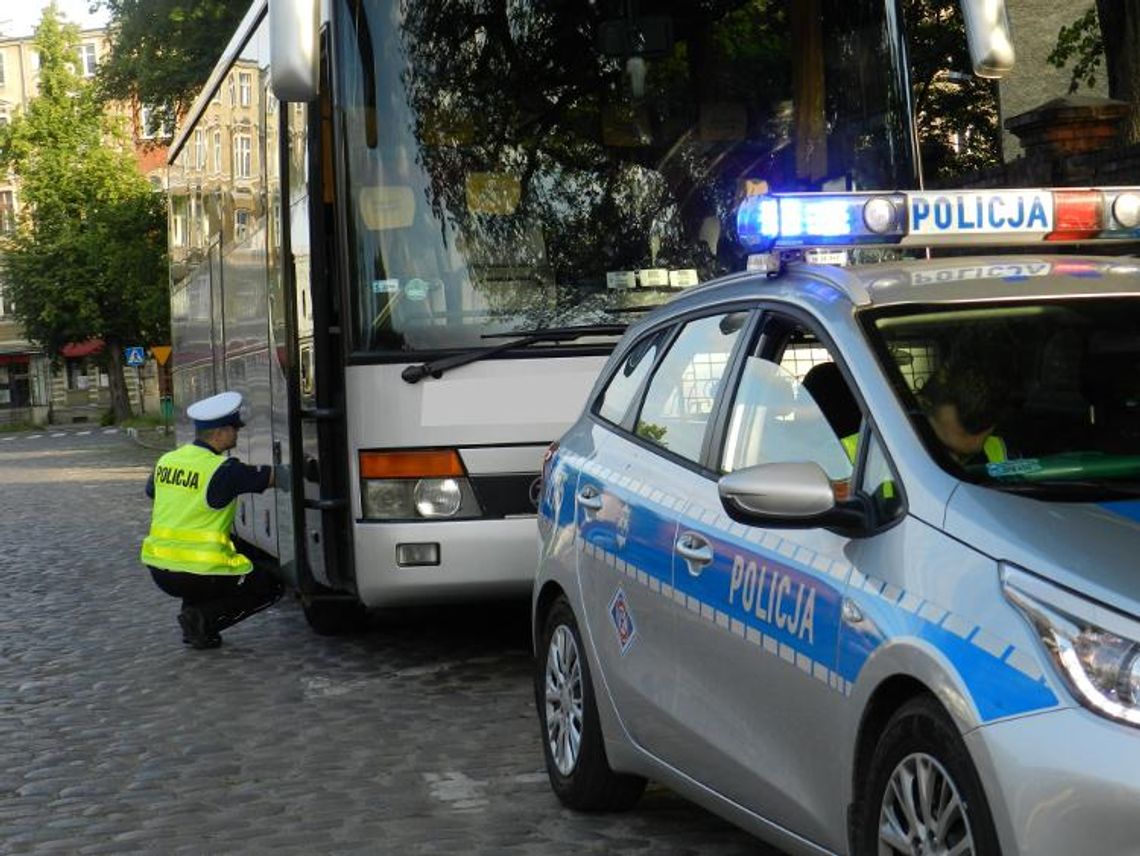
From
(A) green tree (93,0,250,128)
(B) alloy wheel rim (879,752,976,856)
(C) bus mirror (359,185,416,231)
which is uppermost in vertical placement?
(A) green tree (93,0,250,128)

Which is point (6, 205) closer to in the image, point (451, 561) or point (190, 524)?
point (190, 524)

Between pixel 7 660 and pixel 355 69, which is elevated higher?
pixel 355 69

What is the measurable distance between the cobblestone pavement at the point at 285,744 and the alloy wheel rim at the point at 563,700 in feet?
0.66

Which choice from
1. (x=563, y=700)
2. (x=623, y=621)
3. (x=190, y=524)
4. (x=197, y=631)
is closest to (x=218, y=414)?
(x=190, y=524)

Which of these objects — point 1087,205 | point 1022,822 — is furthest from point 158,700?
point 1022,822

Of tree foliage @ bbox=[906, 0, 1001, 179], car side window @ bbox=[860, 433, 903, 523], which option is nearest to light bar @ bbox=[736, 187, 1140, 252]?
car side window @ bbox=[860, 433, 903, 523]

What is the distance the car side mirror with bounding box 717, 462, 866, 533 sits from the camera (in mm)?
4590

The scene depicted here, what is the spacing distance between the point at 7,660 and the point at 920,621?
8454 mm

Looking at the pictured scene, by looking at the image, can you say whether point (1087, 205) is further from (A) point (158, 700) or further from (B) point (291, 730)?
(A) point (158, 700)

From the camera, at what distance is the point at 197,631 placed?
11.8 metres

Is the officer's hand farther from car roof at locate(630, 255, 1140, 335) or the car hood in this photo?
the car hood

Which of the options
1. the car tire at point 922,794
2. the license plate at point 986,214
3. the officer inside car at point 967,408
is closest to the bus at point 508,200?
the license plate at point 986,214

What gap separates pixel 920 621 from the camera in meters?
4.25

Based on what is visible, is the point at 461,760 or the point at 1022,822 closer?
the point at 1022,822
